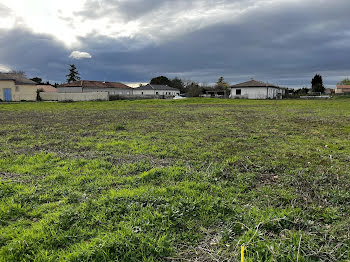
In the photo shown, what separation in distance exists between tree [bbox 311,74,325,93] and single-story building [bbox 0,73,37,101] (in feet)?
240

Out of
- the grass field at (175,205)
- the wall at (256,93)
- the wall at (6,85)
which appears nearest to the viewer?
the grass field at (175,205)

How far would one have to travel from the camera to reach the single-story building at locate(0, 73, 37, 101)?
39.0 m

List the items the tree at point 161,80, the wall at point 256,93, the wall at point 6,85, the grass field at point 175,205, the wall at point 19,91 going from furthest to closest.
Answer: the tree at point 161,80 → the wall at point 256,93 → the wall at point 19,91 → the wall at point 6,85 → the grass field at point 175,205

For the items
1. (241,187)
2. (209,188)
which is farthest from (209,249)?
(241,187)

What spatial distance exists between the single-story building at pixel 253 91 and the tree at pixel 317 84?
80.2 ft

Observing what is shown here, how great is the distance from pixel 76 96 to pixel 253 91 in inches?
1421

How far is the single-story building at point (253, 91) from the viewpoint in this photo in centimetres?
4788

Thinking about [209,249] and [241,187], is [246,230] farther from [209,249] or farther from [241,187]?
[241,187]

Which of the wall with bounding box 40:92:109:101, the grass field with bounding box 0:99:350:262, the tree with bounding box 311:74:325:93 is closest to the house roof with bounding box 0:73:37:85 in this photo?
the wall with bounding box 40:92:109:101

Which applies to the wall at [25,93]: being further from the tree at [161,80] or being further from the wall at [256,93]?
the tree at [161,80]

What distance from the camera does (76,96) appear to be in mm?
→ 39344

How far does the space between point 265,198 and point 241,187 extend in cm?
49

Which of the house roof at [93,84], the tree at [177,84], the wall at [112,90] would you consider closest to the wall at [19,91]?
the wall at [112,90]

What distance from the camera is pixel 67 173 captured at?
4.59 m
